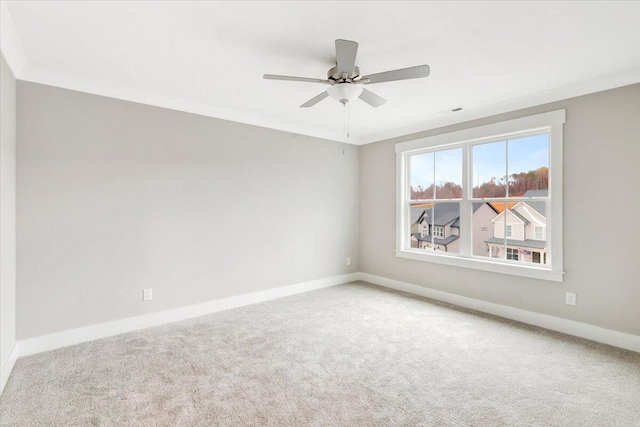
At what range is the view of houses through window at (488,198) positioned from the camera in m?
3.40

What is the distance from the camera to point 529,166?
11.3ft

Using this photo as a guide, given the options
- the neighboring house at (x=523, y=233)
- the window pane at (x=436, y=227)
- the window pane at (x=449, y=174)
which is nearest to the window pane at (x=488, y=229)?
the neighboring house at (x=523, y=233)

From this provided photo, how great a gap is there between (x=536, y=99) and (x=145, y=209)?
→ 4.32m

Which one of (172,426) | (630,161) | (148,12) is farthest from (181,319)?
(630,161)

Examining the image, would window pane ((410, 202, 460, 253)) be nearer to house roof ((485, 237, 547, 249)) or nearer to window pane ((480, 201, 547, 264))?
window pane ((480, 201, 547, 264))

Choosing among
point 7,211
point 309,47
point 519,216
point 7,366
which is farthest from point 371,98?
point 7,366

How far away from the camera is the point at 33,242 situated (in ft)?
8.75

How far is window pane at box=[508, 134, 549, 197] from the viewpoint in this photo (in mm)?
3334

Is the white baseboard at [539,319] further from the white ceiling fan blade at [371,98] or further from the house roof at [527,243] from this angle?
the white ceiling fan blade at [371,98]

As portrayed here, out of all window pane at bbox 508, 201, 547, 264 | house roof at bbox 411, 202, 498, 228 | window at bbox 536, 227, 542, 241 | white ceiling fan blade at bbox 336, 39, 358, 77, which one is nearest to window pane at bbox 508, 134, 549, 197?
window pane at bbox 508, 201, 547, 264

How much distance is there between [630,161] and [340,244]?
353cm

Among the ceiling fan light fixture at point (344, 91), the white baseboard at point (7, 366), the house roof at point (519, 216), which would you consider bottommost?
the white baseboard at point (7, 366)

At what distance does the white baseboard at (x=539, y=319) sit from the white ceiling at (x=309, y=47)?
2292 millimetres

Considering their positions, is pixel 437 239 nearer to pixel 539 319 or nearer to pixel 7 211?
pixel 539 319
